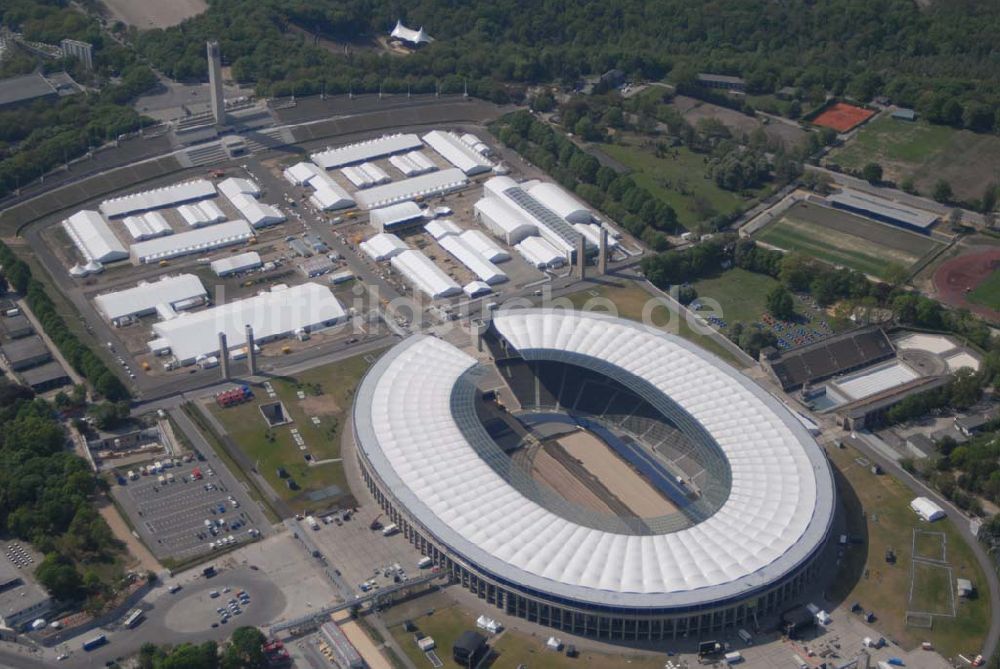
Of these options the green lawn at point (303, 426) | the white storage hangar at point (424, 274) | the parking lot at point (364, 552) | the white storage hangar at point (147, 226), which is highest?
the white storage hangar at point (147, 226)

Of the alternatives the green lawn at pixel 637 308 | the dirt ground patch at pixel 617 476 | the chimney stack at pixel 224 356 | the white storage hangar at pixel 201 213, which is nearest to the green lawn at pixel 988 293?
the green lawn at pixel 637 308

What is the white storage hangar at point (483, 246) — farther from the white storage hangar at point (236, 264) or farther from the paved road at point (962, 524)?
the paved road at point (962, 524)

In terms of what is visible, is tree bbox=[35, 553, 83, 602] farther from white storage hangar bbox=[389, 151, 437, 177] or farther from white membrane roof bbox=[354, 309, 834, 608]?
white storage hangar bbox=[389, 151, 437, 177]

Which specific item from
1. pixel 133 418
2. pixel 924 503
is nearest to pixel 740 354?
pixel 924 503

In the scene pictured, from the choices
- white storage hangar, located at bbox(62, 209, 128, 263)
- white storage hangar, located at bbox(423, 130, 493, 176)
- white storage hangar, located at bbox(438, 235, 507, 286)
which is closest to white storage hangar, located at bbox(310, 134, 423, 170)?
→ white storage hangar, located at bbox(423, 130, 493, 176)

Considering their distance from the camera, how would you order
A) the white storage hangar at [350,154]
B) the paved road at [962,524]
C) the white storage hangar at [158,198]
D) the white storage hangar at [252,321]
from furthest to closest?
the white storage hangar at [350,154] < the white storage hangar at [158,198] < the white storage hangar at [252,321] < the paved road at [962,524]

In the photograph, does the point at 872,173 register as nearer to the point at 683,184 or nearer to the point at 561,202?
the point at 683,184

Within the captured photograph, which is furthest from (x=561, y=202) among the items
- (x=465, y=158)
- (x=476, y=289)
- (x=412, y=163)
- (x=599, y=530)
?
(x=599, y=530)
